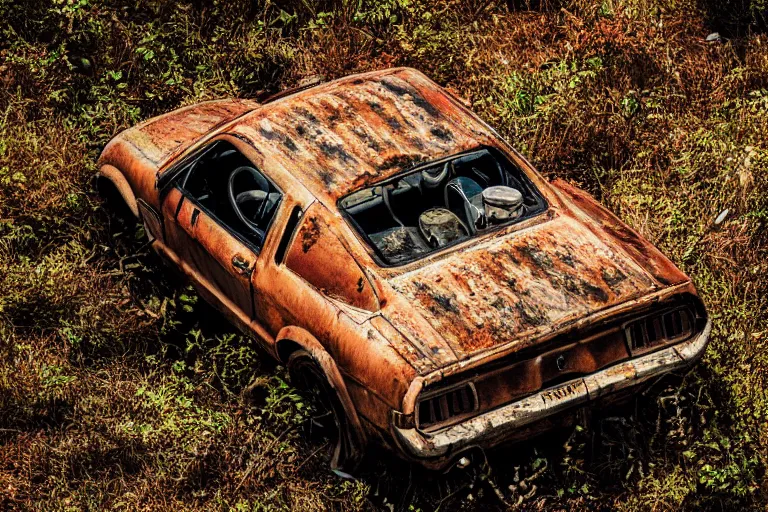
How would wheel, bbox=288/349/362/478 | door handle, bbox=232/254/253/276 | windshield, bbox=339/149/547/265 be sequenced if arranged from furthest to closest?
1. door handle, bbox=232/254/253/276
2. windshield, bbox=339/149/547/265
3. wheel, bbox=288/349/362/478

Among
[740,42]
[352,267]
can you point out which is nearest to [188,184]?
[352,267]

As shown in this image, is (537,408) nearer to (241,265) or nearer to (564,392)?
(564,392)

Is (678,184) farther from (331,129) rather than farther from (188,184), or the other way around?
(188,184)

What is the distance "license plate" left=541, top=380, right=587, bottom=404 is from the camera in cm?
516

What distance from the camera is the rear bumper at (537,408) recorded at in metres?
4.98

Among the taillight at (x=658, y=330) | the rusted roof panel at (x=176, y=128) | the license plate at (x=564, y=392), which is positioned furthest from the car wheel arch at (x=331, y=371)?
the rusted roof panel at (x=176, y=128)

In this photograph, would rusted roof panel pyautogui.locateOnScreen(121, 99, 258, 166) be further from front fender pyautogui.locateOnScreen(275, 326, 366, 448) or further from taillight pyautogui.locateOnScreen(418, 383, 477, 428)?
taillight pyautogui.locateOnScreen(418, 383, 477, 428)

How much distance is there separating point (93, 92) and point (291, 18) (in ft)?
5.98

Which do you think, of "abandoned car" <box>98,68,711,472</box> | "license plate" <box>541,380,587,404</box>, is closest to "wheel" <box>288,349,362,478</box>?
"abandoned car" <box>98,68,711,472</box>

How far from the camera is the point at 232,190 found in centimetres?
617

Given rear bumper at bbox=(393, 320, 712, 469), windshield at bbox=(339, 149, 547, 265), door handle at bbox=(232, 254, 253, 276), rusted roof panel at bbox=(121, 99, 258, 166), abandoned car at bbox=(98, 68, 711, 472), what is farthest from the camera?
rusted roof panel at bbox=(121, 99, 258, 166)

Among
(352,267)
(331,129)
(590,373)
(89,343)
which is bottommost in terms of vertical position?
(89,343)

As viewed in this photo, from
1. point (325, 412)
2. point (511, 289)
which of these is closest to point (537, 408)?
point (511, 289)

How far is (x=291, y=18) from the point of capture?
9031 mm
